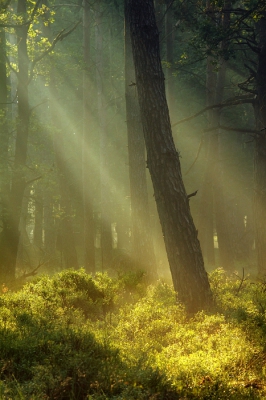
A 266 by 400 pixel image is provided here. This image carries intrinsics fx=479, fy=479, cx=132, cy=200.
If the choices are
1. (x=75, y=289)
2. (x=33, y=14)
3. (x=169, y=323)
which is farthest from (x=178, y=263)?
(x=33, y=14)

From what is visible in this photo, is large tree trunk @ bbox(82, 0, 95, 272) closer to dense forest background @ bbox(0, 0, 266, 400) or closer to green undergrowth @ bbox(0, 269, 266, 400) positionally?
dense forest background @ bbox(0, 0, 266, 400)

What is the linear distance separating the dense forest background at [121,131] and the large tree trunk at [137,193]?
3 centimetres

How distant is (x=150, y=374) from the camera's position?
16.3 ft

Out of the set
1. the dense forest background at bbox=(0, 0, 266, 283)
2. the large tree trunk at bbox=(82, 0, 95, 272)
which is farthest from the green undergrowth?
the large tree trunk at bbox=(82, 0, 95, 272)

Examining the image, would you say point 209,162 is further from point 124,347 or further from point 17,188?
point 124,347

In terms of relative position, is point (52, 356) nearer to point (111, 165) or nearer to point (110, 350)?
point (110, 350)

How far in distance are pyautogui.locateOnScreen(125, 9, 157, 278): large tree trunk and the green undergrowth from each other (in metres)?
4.56

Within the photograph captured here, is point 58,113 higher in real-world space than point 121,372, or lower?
higher

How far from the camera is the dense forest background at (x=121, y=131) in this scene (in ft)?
47.6

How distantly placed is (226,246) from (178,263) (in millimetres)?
13436

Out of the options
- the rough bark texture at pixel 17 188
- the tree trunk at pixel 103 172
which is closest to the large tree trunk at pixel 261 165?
the rough bark texture at pixel 17 188

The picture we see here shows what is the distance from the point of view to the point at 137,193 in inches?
586

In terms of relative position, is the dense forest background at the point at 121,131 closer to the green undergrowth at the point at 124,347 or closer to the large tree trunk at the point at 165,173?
the large tree trunk at the point at 165,173

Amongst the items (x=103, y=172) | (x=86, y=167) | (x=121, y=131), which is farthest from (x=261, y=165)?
(x=121, y=131)
